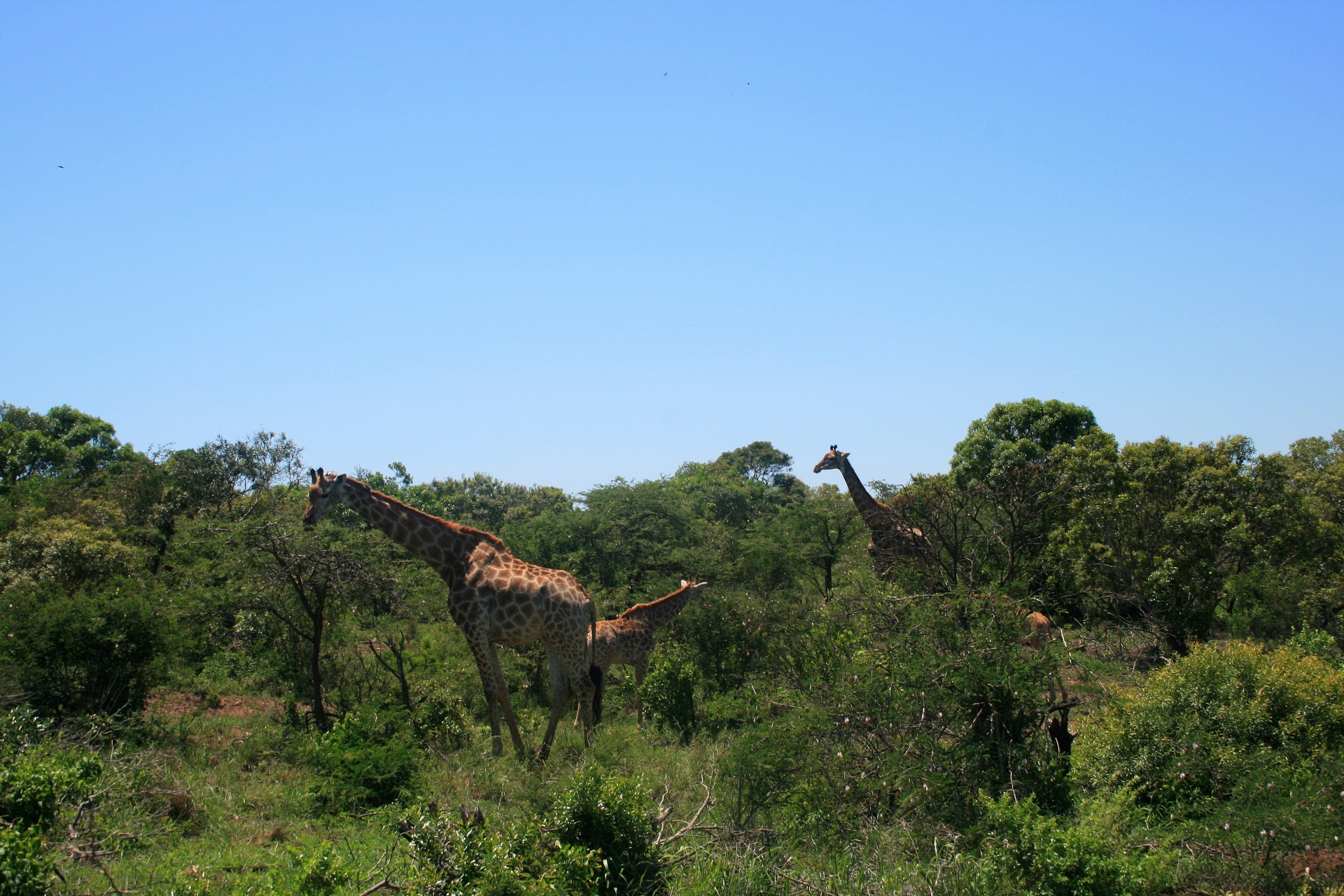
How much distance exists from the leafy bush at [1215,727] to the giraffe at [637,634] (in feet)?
22.9

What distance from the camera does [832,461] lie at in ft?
65.0

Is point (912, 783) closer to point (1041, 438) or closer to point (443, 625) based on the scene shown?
point (443, 625)

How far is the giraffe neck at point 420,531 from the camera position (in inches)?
476

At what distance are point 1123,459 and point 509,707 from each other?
49.4ft

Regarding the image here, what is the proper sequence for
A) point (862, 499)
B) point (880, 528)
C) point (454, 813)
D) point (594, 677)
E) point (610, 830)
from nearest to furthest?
point (610, 830), point (454, 813), point (594, 677), point (880, 528), point (862, 499)

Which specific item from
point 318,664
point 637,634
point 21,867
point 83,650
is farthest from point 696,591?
point 21,867

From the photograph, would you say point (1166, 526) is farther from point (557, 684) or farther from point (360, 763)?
point (360, 763)

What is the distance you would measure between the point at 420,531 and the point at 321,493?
136 centimetres

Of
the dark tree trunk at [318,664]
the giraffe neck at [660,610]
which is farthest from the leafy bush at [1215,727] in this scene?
the dark tree trunk at [318,664]

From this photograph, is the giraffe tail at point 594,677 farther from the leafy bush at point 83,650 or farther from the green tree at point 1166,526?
the green tree at point 1166,526

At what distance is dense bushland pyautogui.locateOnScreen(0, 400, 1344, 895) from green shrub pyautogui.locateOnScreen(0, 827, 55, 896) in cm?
2

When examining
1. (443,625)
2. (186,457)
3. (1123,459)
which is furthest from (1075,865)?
(186,457)

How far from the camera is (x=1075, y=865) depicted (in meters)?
6.25

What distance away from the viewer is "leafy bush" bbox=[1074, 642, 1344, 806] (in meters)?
8.13
